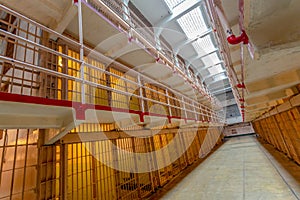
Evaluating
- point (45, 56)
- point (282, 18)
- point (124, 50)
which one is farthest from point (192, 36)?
point (282, 18)

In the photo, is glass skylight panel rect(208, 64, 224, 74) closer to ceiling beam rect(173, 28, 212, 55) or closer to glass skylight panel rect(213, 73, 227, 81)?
glass skylight panel rect(213, 73, 227, 81)

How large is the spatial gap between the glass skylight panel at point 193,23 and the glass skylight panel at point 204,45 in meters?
0.54

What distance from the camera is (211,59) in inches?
355

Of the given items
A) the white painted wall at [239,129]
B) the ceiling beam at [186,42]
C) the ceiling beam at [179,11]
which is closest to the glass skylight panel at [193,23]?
the ceiling beam at [186,42]

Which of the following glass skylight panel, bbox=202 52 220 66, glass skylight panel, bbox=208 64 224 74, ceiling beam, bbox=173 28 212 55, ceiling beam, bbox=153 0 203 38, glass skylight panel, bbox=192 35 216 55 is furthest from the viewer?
glass skylight panel, bbox=208 64 224 74

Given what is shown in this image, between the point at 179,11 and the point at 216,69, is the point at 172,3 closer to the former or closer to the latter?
the point at 179,11

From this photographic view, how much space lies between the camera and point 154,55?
178 inches

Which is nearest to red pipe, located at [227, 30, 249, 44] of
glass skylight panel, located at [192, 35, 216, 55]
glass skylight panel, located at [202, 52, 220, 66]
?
glass skylight panel, located at [192, 35, 216, 55]

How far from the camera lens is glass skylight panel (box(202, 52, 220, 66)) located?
867 centimetres

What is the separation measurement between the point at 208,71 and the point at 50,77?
10.1m

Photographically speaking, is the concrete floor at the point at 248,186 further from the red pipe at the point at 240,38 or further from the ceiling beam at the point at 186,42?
the ceiling beam at the point at 186,42

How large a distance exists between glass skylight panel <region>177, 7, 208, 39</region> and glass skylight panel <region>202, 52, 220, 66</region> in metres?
2.43

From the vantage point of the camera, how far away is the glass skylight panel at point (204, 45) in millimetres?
7137

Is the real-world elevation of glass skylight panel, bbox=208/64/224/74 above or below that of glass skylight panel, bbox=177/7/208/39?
below
